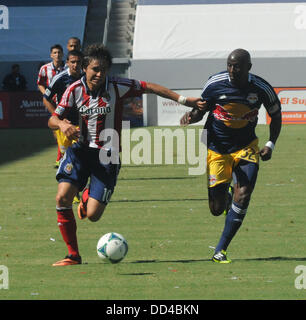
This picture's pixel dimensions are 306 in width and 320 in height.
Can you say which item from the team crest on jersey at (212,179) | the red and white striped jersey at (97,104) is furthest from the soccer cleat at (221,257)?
the red and white striped jersey at (97,104)

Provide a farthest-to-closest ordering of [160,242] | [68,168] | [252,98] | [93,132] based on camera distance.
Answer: [160,242] → [252,98] → [93,132] → [68,168]

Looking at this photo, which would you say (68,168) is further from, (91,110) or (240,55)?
(240,55)

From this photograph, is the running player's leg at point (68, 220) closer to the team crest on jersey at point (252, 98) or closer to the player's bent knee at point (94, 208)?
the player's bent knee at point (94, 208)

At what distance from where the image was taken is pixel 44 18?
39.1 meters

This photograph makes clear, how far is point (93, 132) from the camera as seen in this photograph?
880cm

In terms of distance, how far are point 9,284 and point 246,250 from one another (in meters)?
2.93

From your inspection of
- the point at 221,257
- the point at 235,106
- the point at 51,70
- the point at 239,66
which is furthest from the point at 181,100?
the point at 51,70

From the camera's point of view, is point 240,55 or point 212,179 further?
point 212,179

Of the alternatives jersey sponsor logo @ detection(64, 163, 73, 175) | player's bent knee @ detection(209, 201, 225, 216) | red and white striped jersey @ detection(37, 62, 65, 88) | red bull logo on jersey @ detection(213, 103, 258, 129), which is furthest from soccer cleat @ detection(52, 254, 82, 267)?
red and white striped jersey @ detection(37, 62, 65, 88)

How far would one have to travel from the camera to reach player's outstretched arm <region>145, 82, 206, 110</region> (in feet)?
27.8

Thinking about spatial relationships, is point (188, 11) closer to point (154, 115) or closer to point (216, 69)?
point (216, 69)

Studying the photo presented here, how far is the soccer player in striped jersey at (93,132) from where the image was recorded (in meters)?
8.59

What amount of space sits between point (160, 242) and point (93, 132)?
188 cm

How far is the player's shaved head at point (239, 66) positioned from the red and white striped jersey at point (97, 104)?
3.07 feet
